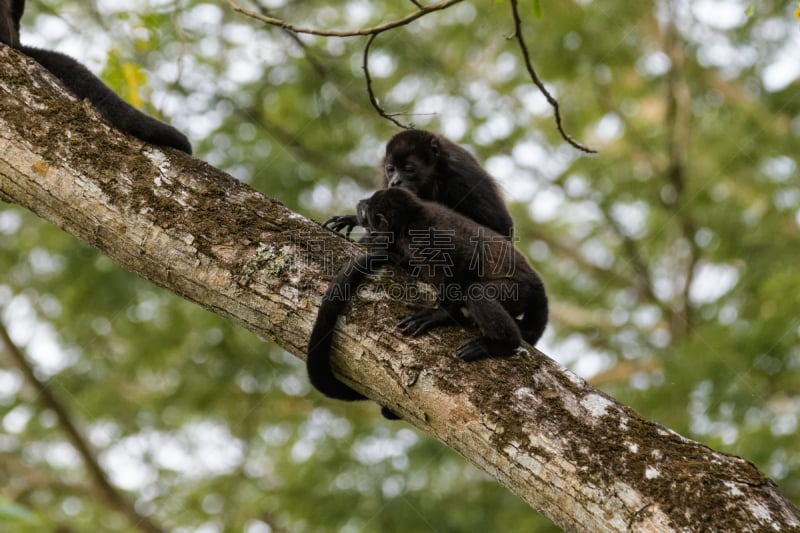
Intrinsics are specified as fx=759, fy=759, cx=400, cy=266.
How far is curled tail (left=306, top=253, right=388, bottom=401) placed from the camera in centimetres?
317

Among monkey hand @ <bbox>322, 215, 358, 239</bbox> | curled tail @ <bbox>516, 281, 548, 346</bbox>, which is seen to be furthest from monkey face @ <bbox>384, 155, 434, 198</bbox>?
curled tail @ <bbox>516, 281, 548, 346</bbox>

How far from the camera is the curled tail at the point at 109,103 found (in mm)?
3766

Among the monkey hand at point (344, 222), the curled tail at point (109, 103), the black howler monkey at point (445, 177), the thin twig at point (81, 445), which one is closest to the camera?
the curled tail at point (109, 103)

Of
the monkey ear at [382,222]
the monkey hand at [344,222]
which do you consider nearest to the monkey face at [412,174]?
the monkey hand at [344,222]

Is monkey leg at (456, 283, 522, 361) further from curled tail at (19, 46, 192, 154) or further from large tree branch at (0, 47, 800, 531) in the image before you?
curled tail at (19, 46, 192, 154)

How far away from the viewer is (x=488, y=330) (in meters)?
3.40

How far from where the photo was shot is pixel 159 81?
8.32 metres

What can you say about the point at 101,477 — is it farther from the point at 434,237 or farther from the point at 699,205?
the point at 699,205

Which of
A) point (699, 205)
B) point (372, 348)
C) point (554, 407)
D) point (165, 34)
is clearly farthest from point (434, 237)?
point (699, 205)

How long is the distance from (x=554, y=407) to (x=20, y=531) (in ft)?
24.4

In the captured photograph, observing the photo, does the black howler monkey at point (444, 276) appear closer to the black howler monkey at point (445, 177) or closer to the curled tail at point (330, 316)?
the curled tail at point (330, 316)

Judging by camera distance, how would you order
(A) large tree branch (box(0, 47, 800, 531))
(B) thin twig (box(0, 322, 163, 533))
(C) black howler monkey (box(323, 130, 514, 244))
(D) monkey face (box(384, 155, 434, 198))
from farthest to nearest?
(B) thin twig (box(0, 322, 163, 533))
(D) monkey face (box(384, 155, 434, 198))
(C) black howler monkey (box(323, 130, 514, 244))
(A) large tree branch (box(0, 47, 800, 531))

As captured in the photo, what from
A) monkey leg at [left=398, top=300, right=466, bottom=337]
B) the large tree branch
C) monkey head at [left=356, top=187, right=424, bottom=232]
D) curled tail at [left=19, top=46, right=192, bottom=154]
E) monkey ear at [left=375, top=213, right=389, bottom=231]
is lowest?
the large tree branch

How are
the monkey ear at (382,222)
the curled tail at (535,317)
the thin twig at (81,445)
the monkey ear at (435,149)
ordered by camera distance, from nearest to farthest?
the monkey ear at (382,222), the curled tail at (535,317), the monkey ear at (435,149), the thin twig at (81,445)
